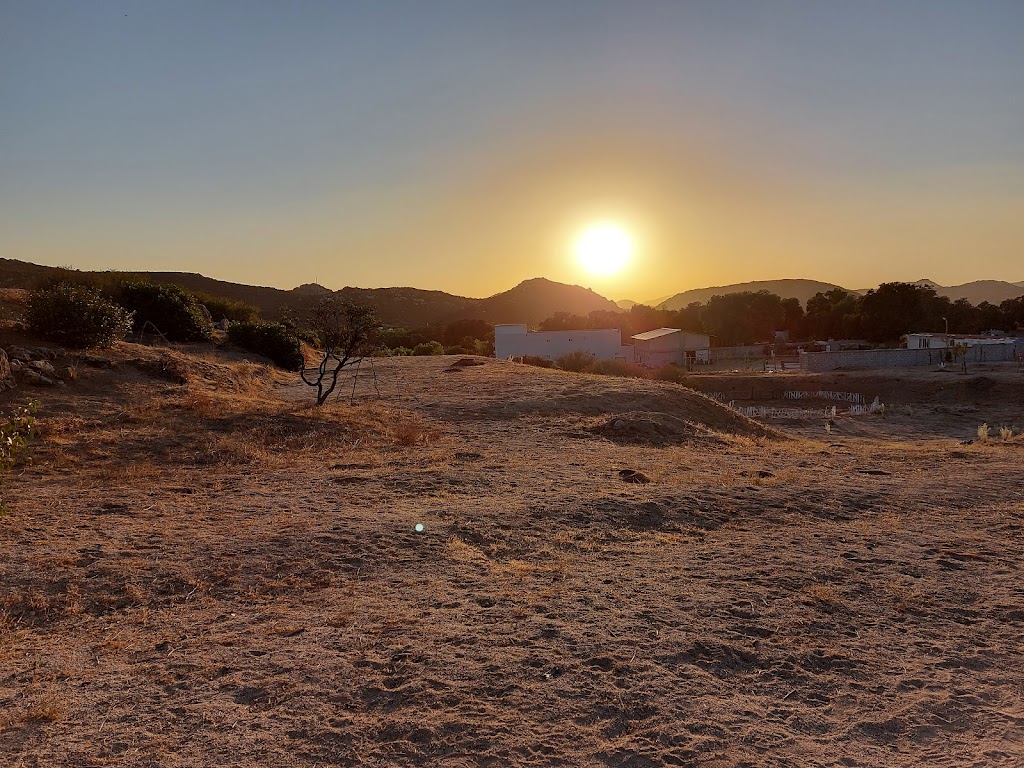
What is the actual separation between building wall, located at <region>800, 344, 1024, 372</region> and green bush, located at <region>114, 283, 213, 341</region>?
115 feet

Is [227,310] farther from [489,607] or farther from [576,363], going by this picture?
[489,607]

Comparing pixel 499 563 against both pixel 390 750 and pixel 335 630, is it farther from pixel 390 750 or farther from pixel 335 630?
pixel 390 750

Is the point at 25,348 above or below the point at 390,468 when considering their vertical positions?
above

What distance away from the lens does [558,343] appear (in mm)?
49031

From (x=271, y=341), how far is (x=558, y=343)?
26.8 m

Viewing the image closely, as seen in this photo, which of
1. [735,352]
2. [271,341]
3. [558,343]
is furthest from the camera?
[735,352]

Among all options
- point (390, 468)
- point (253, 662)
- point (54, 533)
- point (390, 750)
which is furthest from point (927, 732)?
point (390, 468)

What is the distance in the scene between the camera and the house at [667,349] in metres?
54.2

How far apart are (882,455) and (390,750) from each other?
485 inches

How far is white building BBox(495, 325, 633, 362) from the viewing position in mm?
48188

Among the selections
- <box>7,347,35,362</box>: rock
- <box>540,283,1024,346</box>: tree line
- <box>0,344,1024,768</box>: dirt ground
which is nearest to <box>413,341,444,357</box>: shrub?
<box>540,283,1024,346</box>: tree line

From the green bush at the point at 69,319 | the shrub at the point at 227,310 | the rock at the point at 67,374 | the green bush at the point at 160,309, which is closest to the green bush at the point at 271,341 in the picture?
the green bush at the point at 160,309

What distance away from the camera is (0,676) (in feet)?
12.9

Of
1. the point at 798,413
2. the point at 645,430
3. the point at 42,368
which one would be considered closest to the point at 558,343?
the point at 798,413
